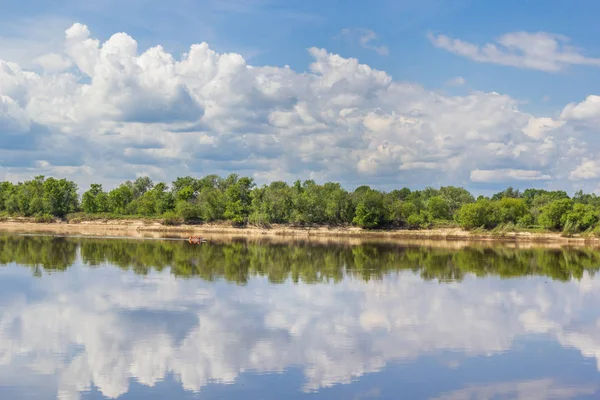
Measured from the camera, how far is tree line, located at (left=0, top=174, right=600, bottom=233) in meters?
116

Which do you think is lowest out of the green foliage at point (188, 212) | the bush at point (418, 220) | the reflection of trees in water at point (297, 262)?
the reflection of trees in water at point (297, 262)

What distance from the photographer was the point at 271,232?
12231 centimetres

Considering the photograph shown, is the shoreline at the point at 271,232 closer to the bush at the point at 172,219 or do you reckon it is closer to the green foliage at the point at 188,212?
the bush at the point at 172,219

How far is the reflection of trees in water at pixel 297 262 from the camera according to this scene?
4809 cm

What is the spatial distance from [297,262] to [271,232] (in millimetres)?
65090

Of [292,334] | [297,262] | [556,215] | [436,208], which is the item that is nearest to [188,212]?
[436,208]

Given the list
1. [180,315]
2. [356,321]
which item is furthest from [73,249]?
[356,321]

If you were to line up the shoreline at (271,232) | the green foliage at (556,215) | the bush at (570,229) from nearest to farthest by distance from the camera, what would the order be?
the bush at (570,229) < the shoreline at (271,232) < the green foliage at (556,215)

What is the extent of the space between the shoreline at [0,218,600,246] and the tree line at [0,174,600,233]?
230 cm

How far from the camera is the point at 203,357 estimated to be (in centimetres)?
2203

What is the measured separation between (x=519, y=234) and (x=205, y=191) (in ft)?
235

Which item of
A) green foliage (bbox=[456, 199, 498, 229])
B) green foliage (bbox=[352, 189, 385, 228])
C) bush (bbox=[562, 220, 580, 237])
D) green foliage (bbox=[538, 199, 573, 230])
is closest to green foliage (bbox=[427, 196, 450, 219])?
green foliage (bbox=[456, 199, 498, 229])

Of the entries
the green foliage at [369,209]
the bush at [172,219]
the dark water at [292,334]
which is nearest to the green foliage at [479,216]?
the green foliage at [369,209]

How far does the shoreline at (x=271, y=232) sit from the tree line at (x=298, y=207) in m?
2.30
